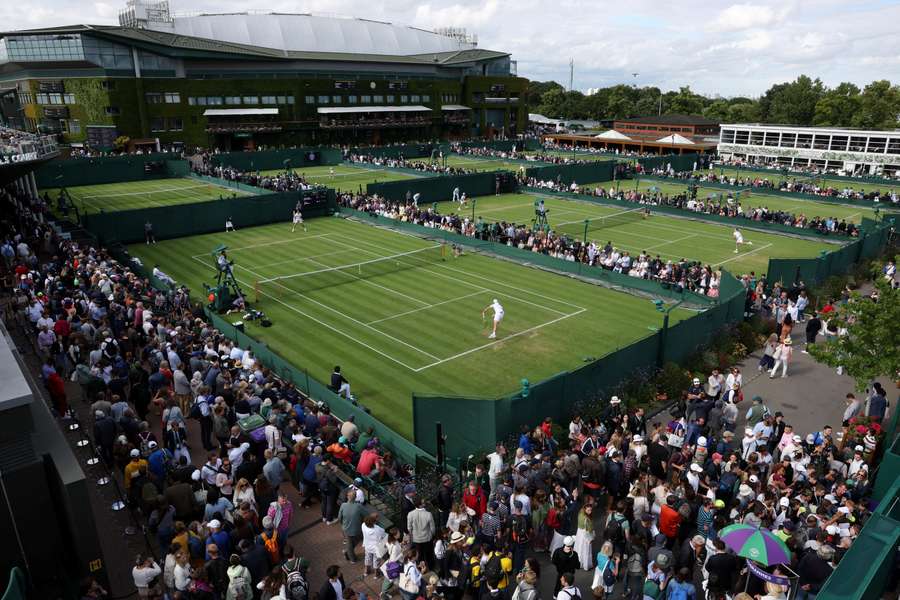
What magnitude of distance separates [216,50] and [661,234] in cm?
6860

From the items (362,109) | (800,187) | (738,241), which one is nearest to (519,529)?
(738,241)

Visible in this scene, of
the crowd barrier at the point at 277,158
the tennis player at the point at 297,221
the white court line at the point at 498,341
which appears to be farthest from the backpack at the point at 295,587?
the crowd barrier at the point at 277,158

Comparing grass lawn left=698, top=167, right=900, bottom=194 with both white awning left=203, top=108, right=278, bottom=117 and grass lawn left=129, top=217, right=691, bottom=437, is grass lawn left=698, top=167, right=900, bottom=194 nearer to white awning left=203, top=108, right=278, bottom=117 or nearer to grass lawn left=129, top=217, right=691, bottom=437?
grass lawn left=129, top=217, right=691, bottom=437

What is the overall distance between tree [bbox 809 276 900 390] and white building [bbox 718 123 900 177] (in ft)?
231

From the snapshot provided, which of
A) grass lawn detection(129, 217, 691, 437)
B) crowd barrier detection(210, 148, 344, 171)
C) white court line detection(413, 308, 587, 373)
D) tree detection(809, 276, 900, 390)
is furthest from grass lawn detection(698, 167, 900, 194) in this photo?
tree detection(809, 276, 900, 390)

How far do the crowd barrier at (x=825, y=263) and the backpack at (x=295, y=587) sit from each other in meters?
24.8

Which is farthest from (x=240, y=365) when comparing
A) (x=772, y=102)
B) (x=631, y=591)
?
(x=772, y=102)

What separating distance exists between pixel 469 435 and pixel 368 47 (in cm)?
11196

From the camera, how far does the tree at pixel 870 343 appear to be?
16062 millimetres

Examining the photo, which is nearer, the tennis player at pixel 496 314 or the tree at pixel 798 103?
the tennis player at pixel 496 314

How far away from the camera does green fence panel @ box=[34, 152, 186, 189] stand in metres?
58.1

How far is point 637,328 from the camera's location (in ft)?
84.6

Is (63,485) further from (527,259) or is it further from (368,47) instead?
(368,47)

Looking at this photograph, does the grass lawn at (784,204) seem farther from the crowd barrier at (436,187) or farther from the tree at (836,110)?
the tree at (836,110)
